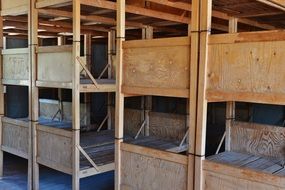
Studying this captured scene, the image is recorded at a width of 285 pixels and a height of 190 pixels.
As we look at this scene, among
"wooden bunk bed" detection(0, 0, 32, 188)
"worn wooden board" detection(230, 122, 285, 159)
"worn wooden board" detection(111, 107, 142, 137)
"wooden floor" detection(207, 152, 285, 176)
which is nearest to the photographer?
"wooden floor" detection(207, 152, 285, 176)

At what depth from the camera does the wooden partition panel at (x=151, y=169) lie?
7.03ft

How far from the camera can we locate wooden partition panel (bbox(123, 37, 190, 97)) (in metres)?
2.10

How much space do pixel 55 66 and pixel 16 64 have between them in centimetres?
92

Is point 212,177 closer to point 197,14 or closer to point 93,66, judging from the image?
point 197,14

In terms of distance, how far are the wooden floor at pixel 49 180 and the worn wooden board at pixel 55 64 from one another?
4.84 ft

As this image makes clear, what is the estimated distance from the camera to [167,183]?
2.22 metres

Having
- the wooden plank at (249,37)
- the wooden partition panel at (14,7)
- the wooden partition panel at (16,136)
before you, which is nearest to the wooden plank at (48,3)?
the wooden partition panel at (14,7)

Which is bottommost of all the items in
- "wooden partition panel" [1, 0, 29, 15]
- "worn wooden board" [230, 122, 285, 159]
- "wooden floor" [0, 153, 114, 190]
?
"wooden floor" [0, 153, 114, 190]

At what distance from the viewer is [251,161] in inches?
116

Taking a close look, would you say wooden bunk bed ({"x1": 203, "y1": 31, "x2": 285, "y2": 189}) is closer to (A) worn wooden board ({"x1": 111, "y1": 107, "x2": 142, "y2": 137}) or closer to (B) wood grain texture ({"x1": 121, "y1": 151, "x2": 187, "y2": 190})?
(B) wood grain texture ({"x1": 121, "y1": 151, "x2": 187, "y2": 190})

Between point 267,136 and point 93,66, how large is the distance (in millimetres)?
4675

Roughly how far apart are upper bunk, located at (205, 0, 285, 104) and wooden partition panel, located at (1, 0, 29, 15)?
2.61 meters

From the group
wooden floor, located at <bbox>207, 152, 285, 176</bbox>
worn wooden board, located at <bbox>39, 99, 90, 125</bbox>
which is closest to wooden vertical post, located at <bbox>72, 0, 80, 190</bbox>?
wooden floor, located at <bbox>207, 152, 285, 176</bbox>

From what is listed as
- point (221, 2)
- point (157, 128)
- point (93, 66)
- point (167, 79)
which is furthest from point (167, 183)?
point (93, 66)
